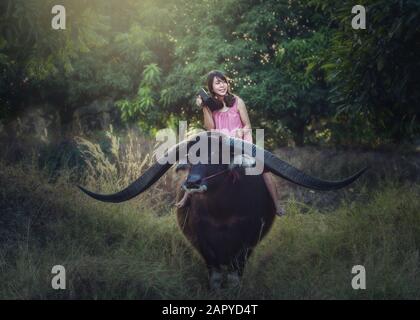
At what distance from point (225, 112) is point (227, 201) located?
3.71 ft

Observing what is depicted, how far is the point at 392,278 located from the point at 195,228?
1.79 metres

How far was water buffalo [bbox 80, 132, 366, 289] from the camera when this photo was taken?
5.22m

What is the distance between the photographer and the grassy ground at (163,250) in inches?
199

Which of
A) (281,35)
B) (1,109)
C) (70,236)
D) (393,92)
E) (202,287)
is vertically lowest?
(202,287)

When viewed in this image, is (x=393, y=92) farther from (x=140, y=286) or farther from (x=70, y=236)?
(x=70, y=236)

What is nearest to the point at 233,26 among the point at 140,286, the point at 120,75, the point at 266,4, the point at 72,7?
the point at 266,4

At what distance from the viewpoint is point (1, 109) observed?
13.6m

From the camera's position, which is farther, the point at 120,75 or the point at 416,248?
the point at 120,75

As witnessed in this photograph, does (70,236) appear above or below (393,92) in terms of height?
below

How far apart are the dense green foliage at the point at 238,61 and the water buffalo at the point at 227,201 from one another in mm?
1679

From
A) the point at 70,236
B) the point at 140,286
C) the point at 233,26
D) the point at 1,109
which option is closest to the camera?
the point at 140,286

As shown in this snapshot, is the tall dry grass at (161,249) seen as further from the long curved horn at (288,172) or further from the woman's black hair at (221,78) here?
the woman's black hair at (221,78)

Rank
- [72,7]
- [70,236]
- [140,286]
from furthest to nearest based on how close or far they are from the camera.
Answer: [72,7], [70,236], [140,286]

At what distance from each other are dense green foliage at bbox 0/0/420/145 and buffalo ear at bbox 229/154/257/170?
1832 mm
